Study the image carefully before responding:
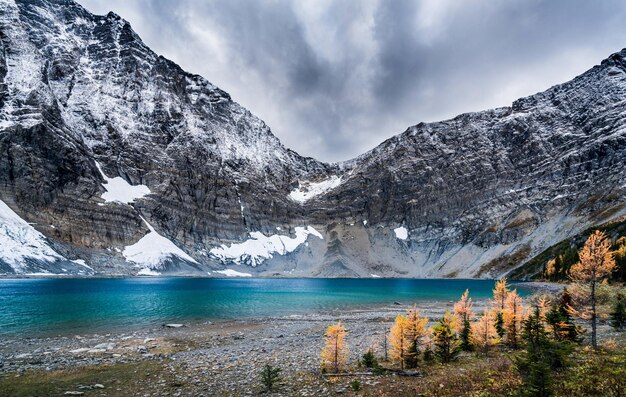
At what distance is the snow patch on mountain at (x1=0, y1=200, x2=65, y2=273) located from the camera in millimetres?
144125

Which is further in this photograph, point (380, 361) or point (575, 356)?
point (380, 361)

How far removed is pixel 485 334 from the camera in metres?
24.2

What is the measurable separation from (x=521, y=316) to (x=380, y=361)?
10.3 meters

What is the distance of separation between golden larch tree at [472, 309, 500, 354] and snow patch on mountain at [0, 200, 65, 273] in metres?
170

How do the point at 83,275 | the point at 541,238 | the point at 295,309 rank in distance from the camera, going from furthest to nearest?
the point at 541,238 → the point at 83,275 → the point at 295,309

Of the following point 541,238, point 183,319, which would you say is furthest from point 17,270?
point 541,238

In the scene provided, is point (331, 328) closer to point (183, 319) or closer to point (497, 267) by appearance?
point (183, 319)

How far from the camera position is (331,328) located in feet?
71.6

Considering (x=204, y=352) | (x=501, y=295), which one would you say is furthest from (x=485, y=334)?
(x=204, y=352)

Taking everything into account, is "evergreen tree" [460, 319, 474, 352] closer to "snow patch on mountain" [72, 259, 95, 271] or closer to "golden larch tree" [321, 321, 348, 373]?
"golden larch tree" [321, 321, 348, 373]

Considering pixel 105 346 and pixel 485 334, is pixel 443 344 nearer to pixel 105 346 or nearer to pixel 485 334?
pixel 485 334

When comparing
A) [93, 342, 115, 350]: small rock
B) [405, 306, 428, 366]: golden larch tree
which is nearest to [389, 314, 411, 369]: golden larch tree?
[405, 306, 428, 366]: golden larch tree

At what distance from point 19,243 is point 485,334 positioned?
187 meters

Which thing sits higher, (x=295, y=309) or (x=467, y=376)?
(x=467, y=376)
